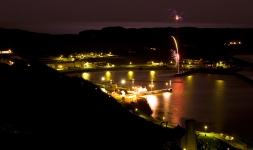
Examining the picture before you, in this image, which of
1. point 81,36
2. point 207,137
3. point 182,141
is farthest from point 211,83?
point 81,36

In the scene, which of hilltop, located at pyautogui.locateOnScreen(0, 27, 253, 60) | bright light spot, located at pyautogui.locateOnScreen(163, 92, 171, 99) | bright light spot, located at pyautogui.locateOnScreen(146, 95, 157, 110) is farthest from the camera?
hilltop, located at pyautogui.locateOnScreen(0, 27, 253, 60)

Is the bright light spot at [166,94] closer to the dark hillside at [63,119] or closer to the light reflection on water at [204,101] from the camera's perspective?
the light reflection on water at [204,101]

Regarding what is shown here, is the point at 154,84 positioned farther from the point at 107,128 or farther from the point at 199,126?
the point at 107,128

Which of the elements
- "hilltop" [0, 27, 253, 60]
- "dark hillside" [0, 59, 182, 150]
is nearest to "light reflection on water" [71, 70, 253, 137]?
"dark hillside" [0, 59, 182, 150]

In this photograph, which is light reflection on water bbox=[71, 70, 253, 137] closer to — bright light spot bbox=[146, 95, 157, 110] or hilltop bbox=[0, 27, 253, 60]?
bright light spot bbox=[146, 95, 157, 110]

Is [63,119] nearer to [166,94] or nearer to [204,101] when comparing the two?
[204,101]

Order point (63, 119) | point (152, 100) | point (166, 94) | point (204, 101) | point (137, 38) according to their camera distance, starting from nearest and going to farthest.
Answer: point (63, 119), point (204, 101), point (152, 100), point (166, 94), point (137, 38)

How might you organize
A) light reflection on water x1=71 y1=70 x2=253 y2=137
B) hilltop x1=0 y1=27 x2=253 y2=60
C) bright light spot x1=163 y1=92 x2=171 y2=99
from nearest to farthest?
1. light reflection on water x1=71 y1=70 x2=253 y2=137
2. bright light spot x1=163 y1=92 x2=171 y2=99
3. hilltop x1=0 y1=27 x2=253 y2=60

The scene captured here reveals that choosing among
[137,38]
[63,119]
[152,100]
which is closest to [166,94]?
[152,100]
